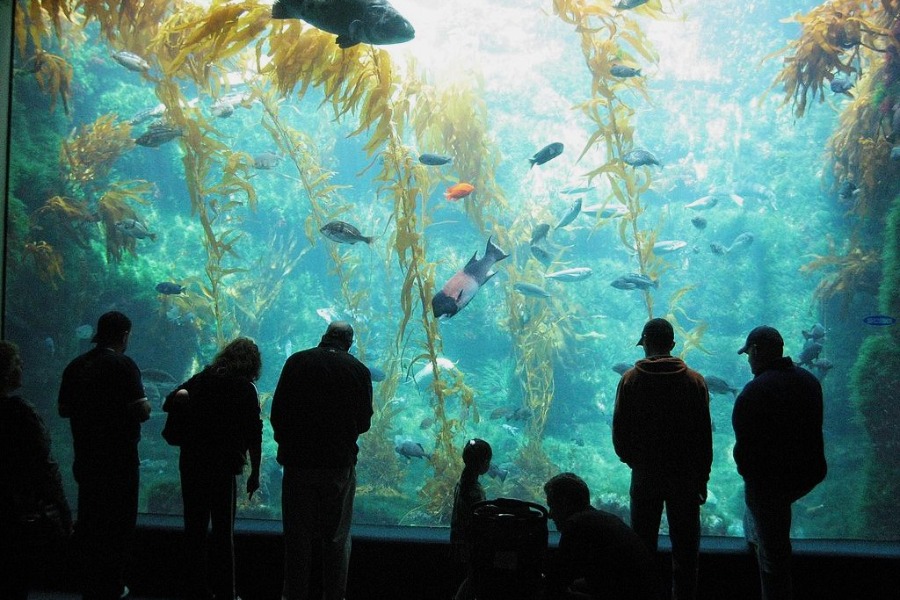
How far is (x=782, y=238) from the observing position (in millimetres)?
15828

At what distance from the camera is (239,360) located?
3115mm

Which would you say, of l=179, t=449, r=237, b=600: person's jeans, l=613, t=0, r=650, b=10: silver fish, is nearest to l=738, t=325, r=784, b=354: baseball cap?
l=179, t=449, r=237, b=600: person's jeans

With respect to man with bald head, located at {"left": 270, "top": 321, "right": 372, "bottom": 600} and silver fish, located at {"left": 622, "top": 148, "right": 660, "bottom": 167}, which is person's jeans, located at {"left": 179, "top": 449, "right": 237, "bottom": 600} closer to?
man with bald head, located at {"left": 270, "top": 321, "right": 372, "bottom": 600}

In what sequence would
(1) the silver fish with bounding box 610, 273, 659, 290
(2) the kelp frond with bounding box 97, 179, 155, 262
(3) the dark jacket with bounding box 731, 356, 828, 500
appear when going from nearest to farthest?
(3) the dark jacket with bounding box 731, 356, 828, 500, (1) the silver fish with bounding box 610, 273, 659, 290, (2) the kelp frond with bounding box 97, 179, 155, 262

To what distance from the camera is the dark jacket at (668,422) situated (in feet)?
9.65

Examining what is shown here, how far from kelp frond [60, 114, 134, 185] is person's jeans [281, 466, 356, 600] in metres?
8.91

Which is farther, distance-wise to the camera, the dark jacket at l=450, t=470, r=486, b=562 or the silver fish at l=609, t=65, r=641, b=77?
the silver fish at l=609, t=65, r=641, b=77

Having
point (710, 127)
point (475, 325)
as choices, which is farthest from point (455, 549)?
point (710, 127)

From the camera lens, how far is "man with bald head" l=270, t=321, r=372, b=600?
9.98 ft

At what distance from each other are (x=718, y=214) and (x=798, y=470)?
17.3m

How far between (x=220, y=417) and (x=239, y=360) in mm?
348

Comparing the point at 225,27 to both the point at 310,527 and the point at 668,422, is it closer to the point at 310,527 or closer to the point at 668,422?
the point at 310,527

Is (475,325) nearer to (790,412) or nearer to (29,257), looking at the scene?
(29,257)

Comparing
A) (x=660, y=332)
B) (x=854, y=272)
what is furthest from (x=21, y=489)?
(x=854, y=272)
